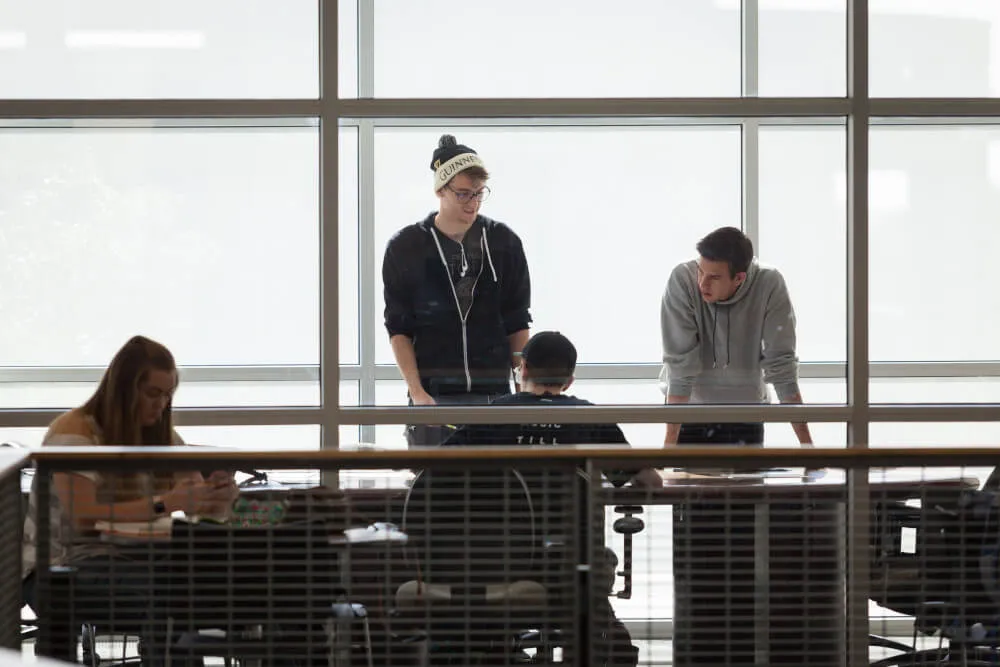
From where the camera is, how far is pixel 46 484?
9.53 ft

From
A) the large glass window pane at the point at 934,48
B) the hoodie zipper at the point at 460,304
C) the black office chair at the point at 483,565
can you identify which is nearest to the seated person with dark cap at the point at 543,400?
the hoodie zipper at the point at 460,304

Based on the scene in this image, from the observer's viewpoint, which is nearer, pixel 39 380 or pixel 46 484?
pixel 46 484

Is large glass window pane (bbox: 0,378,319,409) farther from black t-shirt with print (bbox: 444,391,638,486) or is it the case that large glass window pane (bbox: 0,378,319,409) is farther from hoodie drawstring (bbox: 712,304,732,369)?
hoodie drawstring (bbox: 712,304,732,369)

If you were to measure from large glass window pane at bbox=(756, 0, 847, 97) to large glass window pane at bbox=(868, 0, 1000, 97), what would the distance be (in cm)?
13

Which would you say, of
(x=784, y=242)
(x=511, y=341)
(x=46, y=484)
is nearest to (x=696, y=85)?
(x=784, y=242)

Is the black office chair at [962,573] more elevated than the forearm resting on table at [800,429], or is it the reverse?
the forearm resting on table at [800,429]

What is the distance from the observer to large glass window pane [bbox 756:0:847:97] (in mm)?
4922

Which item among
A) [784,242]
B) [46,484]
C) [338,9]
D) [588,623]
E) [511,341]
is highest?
[338,9]

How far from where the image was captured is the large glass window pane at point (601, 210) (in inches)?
195

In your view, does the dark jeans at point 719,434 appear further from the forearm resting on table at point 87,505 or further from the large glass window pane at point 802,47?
the forearm resting on table at point 87,505

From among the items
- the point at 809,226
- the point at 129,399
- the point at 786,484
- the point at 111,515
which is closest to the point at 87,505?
the point at 111,515

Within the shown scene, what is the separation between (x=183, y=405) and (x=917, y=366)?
2.90 metres

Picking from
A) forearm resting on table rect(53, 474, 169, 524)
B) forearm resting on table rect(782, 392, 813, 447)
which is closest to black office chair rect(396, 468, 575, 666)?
forearm resting on table rect(53, 474, 169, 524)

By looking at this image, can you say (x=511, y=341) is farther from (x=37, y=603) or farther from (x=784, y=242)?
(x=37, y=603)
